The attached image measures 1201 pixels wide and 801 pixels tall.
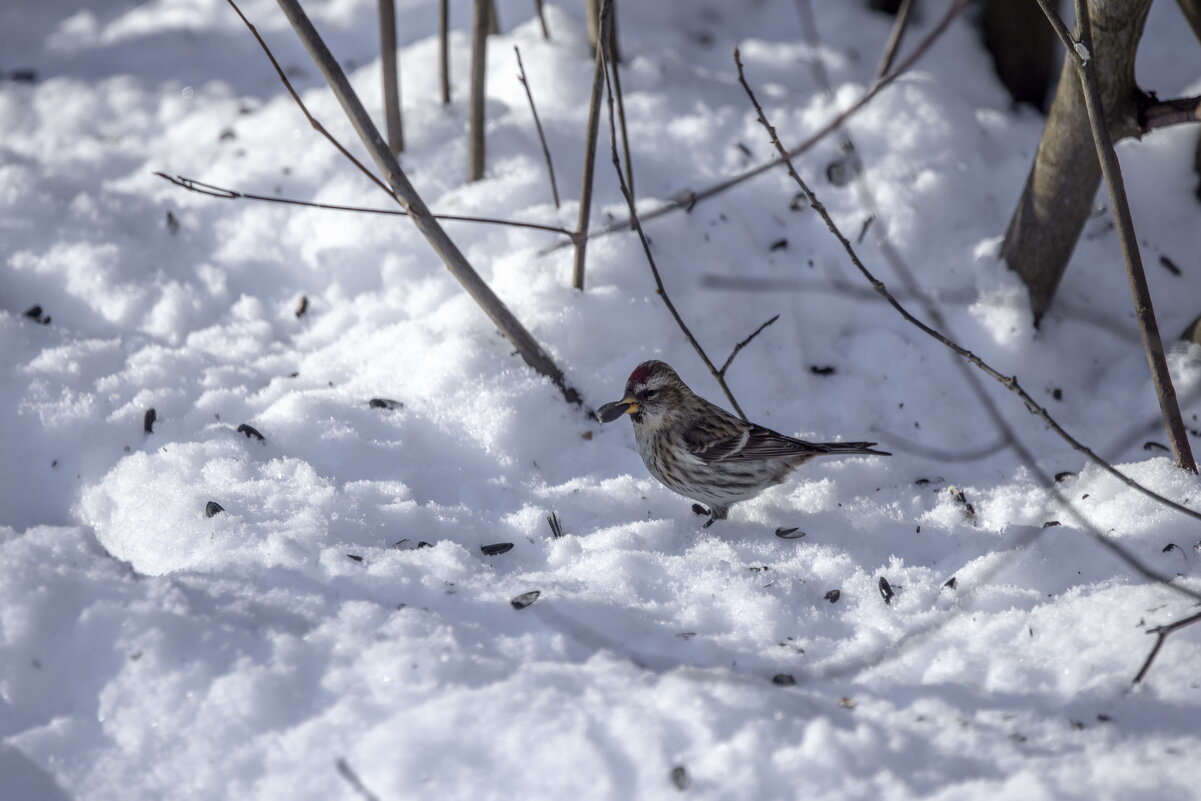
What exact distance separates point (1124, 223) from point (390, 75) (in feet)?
9.87

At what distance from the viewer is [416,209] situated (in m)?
3.61

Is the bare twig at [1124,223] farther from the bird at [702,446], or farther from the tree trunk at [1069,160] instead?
the bird at [702,446]

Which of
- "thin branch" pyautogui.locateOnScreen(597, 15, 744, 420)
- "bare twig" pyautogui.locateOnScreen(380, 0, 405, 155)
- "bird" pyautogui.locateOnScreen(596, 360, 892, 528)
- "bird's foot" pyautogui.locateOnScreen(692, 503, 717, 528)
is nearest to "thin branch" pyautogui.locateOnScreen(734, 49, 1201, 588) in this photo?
"thin branch" pyautogui.locateOnScreen(597, 15, 744, 420)

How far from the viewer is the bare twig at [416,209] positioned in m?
3.45

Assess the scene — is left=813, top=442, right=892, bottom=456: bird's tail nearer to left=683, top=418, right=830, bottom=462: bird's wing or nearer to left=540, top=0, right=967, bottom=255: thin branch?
left=683, top=418, right=830, bottom=462: bird's wing

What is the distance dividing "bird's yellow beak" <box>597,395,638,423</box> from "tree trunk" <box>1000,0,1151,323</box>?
1.73 metres

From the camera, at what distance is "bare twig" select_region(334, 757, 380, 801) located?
2385mm

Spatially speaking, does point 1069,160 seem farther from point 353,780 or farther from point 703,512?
point 353,780

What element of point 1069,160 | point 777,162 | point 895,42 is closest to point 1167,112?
point 1069,160

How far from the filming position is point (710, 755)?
8.11 ft

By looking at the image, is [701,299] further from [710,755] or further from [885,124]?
[710,755]

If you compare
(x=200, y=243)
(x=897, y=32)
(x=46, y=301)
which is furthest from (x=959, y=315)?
(x=46, y=301)

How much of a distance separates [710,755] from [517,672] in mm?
558

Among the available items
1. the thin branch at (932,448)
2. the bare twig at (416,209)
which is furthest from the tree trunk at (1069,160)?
the bare twig at (416,209)
